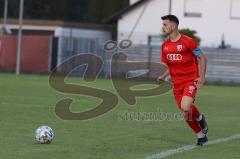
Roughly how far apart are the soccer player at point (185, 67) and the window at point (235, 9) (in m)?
34.4

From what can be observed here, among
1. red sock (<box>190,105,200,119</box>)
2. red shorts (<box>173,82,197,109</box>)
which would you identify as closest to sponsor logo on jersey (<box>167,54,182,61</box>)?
red shorts (<box>173,82,197,109</box>)

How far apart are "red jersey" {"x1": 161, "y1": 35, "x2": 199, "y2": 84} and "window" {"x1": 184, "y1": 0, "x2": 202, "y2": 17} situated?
3538 centimetres

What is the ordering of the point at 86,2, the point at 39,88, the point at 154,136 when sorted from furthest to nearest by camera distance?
the point at 86,2 → the point at 39,88 → the point at 154,136

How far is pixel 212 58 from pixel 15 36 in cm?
1201

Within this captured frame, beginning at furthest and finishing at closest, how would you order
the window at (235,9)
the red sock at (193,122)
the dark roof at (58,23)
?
the dark roof at (58,23) < the window at (235,9) < the red sock at (193,122)

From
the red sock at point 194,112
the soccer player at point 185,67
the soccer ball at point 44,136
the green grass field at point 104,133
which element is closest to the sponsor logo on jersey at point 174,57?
the soccer player at point 185,67

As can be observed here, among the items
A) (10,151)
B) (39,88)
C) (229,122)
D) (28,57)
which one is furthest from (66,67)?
(10,151)

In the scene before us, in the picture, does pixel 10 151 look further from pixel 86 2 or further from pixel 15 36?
pixel 86 2

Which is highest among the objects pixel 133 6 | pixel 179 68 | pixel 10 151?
pixel 133 6

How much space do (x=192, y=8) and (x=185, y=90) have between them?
35968mm

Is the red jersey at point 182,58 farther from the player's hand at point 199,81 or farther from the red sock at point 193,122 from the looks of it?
the red sock at point 193,122

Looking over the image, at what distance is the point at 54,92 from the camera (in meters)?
25.6

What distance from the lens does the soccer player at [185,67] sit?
11852 mm

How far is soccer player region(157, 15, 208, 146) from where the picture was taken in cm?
1185
